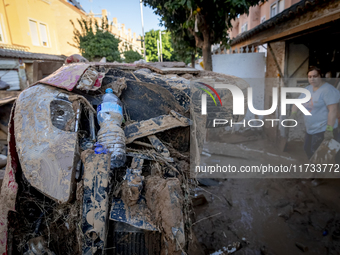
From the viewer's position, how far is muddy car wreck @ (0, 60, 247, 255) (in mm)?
1361

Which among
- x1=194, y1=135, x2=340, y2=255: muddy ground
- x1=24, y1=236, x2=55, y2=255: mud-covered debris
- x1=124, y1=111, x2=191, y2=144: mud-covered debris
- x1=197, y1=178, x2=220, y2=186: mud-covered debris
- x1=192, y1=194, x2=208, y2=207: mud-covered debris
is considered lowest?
x1=194, y1=135, x2=340, y2=255: muddy ground

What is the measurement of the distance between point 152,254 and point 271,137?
5697 mm

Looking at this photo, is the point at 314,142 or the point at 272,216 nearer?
the point at 272,216

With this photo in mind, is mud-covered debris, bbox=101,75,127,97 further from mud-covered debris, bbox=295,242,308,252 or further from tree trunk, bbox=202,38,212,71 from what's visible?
tree trunk, bbox=202,38,212,71

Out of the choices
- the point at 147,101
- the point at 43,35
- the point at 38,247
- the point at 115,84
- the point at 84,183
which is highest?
the point at 43,35

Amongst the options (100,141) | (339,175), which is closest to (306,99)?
(339,175)

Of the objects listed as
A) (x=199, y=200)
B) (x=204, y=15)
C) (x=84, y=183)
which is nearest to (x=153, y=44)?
(x=204, y=15)

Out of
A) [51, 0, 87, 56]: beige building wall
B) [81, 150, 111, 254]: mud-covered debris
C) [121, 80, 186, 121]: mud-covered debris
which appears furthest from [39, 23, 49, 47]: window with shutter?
[81, 150, 111, 254]: mud-covered debris

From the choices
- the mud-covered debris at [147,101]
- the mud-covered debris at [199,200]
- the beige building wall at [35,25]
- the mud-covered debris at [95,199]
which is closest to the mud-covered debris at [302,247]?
the mud-covered debris at [199,200]

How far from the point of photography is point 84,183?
139cm

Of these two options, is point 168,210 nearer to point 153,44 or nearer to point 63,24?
point 63,24

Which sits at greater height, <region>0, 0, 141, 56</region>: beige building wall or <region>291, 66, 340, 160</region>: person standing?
<region>0, 0, 141, 56</region>: beige building wall

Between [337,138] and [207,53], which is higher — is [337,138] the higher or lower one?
the lower one

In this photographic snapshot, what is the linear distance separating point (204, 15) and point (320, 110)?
3763 millimetres
